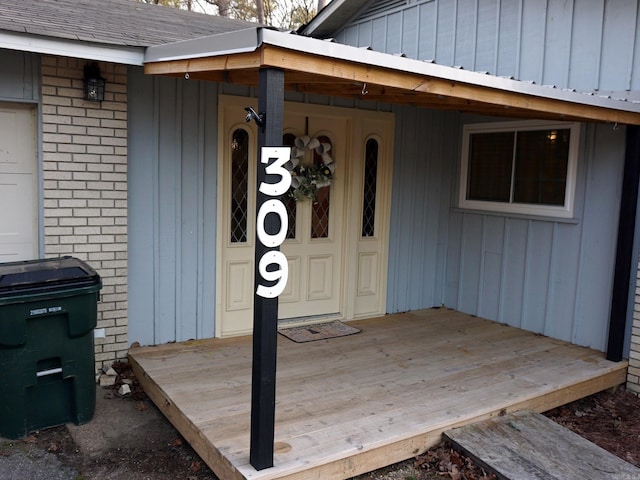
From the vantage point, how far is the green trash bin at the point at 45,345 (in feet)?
10.5

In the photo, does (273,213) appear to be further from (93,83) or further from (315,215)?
(315,215)

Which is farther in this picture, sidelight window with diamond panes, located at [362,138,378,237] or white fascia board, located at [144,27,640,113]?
sidelight window with diamond panes, located at [362,138,378,237]

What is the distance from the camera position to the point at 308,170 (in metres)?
5.16

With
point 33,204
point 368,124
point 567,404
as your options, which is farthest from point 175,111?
point 567,404

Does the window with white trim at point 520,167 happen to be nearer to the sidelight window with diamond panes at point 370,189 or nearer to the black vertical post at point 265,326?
the sidelight window with diamond panes at point 370,189

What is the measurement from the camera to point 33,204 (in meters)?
4.03

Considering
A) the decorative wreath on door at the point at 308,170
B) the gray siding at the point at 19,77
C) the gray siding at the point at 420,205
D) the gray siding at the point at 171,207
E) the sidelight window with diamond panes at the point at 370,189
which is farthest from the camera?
the gray siding at the point at 420,205

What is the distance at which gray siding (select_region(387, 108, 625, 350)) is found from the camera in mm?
4785

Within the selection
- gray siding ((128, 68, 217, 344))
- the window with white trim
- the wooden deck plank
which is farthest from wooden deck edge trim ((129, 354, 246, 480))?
the window with white trim

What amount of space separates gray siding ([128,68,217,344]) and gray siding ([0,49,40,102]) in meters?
0.65

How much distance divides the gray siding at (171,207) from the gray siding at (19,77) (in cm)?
65

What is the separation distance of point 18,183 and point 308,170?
241 cm

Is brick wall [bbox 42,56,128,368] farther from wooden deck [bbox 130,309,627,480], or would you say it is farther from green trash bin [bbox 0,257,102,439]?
wooden deck [bbox 130,309,627,480]

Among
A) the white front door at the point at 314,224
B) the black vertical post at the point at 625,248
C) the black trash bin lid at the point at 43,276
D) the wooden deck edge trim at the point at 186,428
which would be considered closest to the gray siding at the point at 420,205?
the white front door at the point at 314,224
